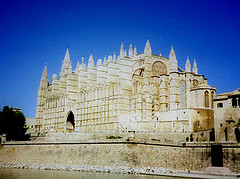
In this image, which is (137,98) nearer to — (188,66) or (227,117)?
(188,66)

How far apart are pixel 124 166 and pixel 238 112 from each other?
14.6m

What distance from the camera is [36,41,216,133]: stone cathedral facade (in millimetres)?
48084

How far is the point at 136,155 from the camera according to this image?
122 ft

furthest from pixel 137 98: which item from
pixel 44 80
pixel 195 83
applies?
pixel 44 80

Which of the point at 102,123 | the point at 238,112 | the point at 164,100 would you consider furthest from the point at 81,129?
the point at 238,112

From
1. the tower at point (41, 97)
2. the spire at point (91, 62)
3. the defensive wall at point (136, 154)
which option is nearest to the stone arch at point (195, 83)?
the defensive wall at point (136, 154)

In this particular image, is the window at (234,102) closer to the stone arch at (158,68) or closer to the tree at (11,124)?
the stone arch at (158,68)

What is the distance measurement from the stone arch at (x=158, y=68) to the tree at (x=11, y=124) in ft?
89.2

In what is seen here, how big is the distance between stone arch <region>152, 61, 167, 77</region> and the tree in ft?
89.2

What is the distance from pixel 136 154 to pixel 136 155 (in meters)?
0.12

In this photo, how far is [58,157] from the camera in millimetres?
44219

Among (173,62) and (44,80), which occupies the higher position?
(44,80)

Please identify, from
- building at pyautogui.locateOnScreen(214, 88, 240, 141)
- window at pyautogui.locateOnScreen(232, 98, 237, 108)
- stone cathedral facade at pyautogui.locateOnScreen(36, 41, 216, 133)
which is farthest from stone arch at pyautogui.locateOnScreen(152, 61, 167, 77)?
window at pyautogui.locateOnScreen(232, 98, 237, 108)

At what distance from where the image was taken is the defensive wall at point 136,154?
34.7m
